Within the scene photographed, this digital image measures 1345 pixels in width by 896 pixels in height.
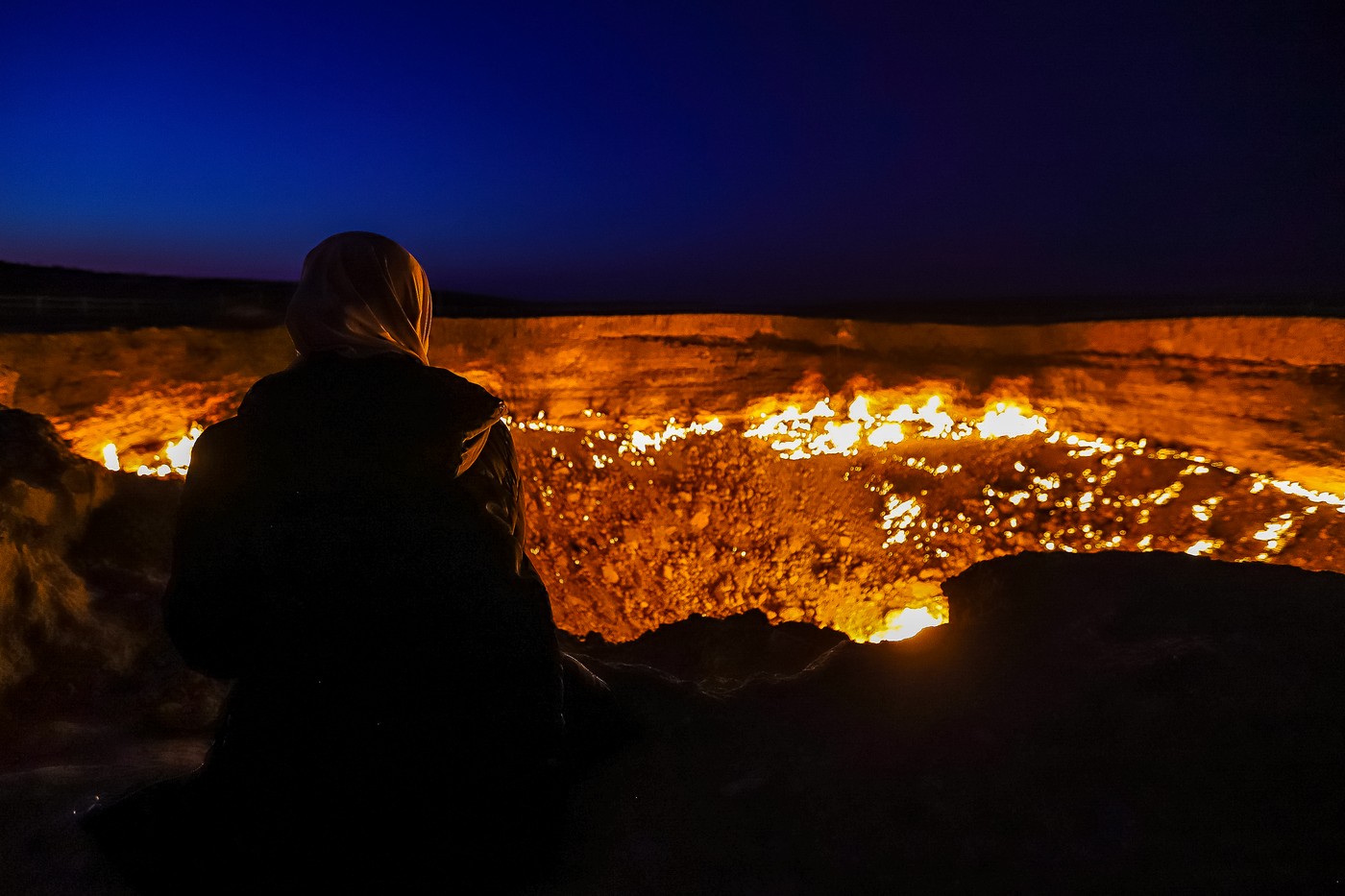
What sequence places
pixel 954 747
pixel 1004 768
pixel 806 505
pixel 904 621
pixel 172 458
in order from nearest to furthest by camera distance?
pixel 1004 768
pixel 954 747
pixel 172 458
pixel 904 621
pixel 806 505

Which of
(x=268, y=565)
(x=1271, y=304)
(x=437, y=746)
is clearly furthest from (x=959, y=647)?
(x=1271, y=304)

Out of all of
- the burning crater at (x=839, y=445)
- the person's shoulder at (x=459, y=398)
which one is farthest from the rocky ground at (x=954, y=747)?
the burning crater at (x=839, y=445)

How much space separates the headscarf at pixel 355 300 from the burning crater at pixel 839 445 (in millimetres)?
6558

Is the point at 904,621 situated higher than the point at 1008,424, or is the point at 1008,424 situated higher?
the point at 1008,424

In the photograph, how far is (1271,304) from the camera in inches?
300

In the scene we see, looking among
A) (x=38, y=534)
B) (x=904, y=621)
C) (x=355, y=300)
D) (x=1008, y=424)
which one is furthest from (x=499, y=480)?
(x=1008, y=424)

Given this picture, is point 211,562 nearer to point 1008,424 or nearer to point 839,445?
point 839,445

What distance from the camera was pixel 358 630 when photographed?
1.43m

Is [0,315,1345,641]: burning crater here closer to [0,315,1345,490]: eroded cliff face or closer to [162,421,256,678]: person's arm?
[0,315,1345,490]: eroded cliff face

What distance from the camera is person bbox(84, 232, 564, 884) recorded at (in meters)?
1.41

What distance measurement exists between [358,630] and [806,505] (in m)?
7.79

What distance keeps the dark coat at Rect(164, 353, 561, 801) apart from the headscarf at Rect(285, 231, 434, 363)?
14cm

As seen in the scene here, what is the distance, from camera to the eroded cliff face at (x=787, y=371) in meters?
6.43

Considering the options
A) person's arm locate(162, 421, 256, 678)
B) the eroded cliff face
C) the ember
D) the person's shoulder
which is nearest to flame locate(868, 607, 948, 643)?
the ember
